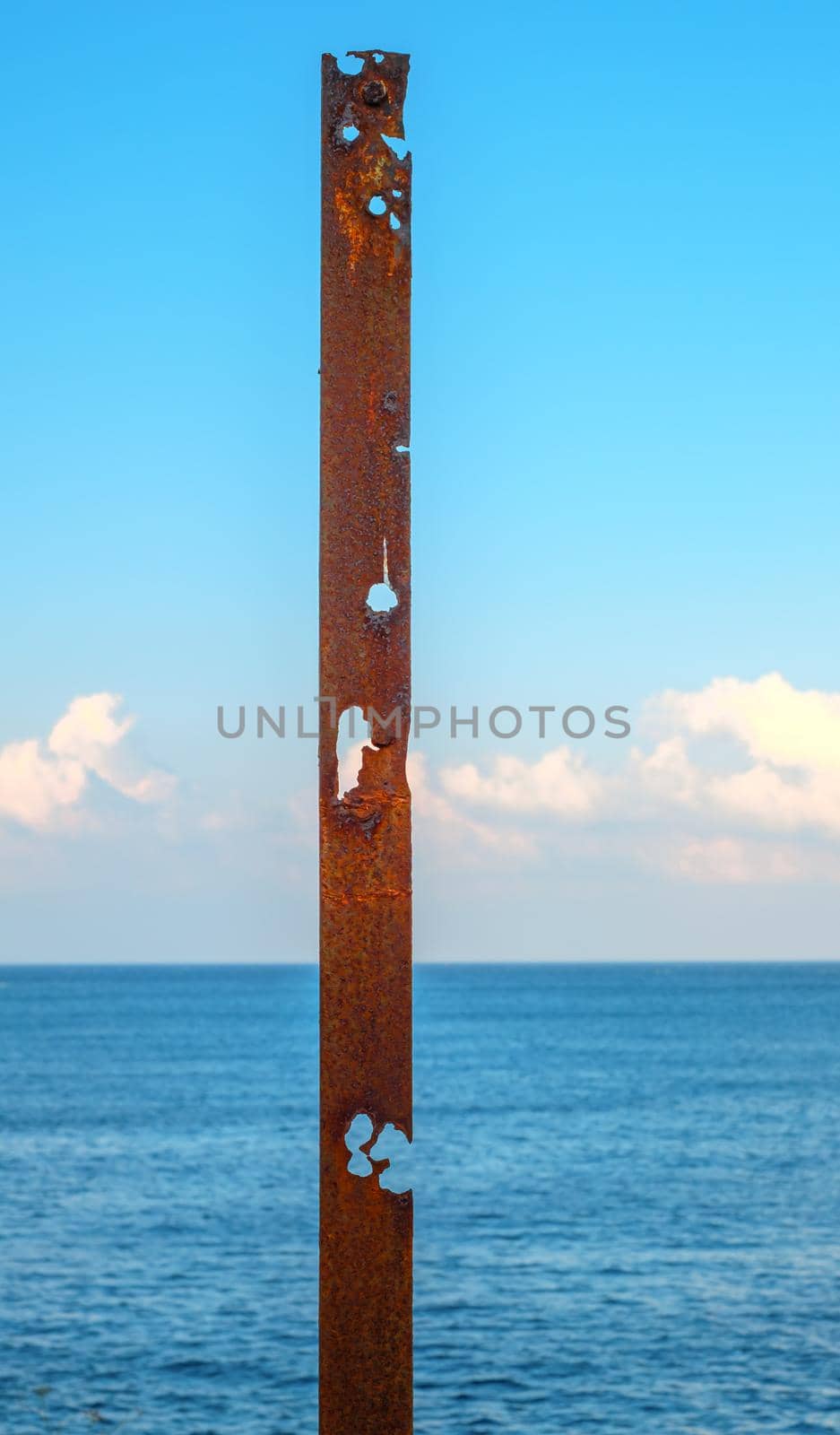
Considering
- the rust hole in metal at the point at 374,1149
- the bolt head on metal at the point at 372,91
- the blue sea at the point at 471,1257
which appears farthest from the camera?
the blue sea at the point at 471,1257

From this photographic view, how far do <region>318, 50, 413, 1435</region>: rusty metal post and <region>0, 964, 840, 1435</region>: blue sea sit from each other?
1610 centimetres

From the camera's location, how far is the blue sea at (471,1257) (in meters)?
19.2

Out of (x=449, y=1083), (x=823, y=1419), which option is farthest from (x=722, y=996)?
(x=823, y=1419)

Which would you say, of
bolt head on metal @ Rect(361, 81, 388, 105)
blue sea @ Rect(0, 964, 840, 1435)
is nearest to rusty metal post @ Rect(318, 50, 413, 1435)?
bolt head on metal @ Rect(361, 81, 388, 105)

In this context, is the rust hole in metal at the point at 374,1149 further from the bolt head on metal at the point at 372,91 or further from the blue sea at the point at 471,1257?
the blue sea at the point at 471,1257

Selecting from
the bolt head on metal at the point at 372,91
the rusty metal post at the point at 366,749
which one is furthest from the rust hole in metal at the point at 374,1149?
the bolt head on metal at the point at 372,91

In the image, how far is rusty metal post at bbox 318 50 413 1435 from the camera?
10.3 ft

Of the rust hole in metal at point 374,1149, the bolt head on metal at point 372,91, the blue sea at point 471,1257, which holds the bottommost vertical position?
the blue sea at point 471,1257

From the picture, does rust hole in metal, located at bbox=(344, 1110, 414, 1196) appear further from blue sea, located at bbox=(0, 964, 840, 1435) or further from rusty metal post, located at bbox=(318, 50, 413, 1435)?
blue sea, located at bbox=(0, 964, 840, 1435)

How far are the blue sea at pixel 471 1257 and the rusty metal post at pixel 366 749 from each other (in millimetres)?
16102

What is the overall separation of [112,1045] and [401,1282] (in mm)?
95324

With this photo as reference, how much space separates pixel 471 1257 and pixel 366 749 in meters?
25.5

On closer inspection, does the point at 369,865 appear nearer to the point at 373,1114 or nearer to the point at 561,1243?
the point at 373,1114

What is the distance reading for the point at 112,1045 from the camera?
9419 cm
